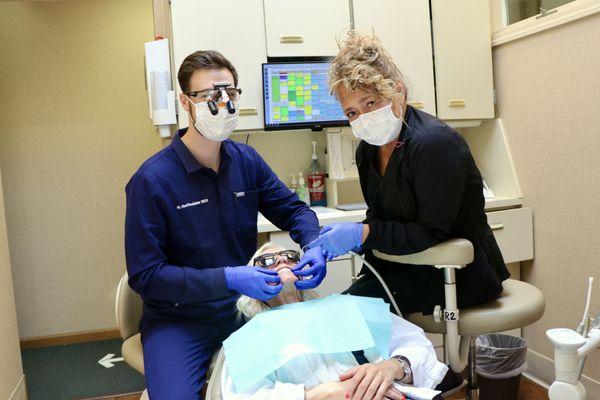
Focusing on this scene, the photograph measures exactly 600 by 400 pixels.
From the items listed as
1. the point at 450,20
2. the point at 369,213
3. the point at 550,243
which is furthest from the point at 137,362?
the point at 450,20

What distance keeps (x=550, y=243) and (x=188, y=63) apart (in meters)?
1.82

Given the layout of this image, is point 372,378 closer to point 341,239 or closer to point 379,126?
point 341,239

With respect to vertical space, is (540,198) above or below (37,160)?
below

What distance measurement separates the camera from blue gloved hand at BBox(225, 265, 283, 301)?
1.35 m

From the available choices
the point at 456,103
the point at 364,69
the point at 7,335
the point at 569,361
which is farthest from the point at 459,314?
the point at 7,335

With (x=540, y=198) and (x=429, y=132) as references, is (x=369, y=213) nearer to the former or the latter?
(x=429, y=132)

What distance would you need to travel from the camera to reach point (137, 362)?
4.89 ft

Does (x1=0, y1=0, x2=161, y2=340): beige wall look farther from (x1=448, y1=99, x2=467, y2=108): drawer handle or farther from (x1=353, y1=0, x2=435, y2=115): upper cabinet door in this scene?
(x1=448, y1=99, x2=467, y2=108): drawer handle

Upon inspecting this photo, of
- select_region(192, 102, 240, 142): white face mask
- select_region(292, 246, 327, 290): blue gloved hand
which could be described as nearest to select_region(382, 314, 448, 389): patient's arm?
select_region(292, 246, 327, 290): blue gloved hand

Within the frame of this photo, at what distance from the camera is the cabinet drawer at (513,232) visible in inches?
94.7

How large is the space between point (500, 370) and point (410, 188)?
1249 millimetres

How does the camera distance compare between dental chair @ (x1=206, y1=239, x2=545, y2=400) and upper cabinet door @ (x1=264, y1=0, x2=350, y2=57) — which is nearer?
dental chair @ (x1=206, y1=239, x2=545, y2=400)

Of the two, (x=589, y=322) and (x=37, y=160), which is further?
(x=37, y=160)

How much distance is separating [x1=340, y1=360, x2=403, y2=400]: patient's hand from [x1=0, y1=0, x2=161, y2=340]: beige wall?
2.42m
